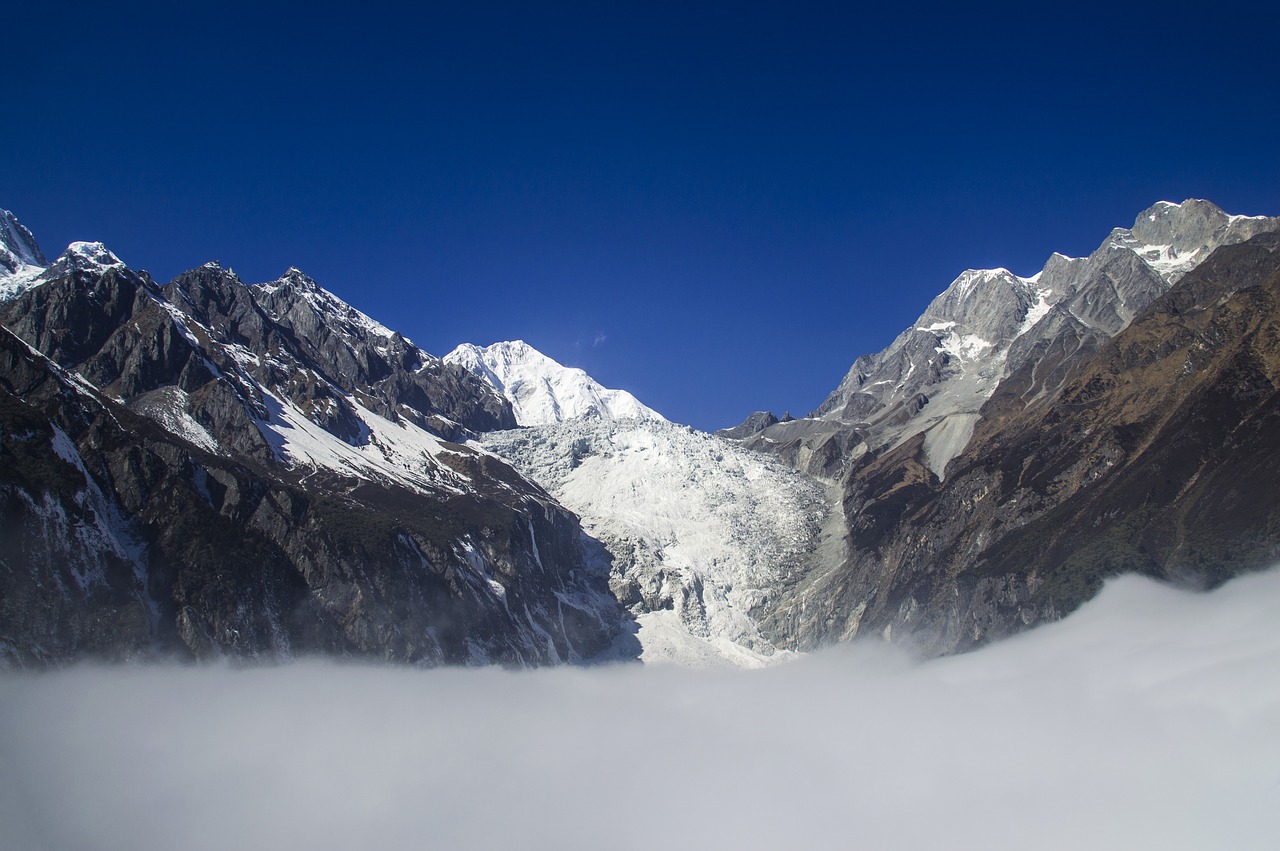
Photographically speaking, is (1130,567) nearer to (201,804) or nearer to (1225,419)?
(1225,419)

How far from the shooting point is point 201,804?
525 feet

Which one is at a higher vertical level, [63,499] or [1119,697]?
[63,499]

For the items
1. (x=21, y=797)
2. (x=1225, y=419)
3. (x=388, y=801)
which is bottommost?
(x=388, y=801)

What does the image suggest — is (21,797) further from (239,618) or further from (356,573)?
(356,573)

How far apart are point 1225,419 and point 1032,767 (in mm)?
76618

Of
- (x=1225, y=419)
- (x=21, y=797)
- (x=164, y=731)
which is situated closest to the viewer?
(x=21, y=797)

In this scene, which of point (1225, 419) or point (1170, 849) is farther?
point (1225, 419)

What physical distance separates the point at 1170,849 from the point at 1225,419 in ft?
266

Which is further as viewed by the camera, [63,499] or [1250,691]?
[1250,691]

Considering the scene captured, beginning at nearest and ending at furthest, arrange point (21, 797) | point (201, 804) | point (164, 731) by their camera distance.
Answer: point (21, 797), point (164, 731), point (201, 804)

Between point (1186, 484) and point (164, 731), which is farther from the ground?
point (1186, 484)

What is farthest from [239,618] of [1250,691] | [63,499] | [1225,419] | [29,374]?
[1225,419]

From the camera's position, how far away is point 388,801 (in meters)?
193

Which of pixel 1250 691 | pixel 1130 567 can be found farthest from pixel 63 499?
pixel 1250 691
